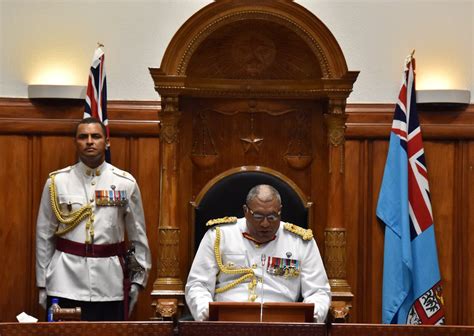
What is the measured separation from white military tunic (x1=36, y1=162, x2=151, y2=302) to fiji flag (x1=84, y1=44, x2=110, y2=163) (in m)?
0.46

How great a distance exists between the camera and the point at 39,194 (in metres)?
6.01

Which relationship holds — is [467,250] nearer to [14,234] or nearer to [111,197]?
[111,197]

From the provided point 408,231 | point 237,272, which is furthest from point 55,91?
point 408,231

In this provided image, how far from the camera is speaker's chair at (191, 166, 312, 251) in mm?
5441

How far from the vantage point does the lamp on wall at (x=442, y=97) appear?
234 inches

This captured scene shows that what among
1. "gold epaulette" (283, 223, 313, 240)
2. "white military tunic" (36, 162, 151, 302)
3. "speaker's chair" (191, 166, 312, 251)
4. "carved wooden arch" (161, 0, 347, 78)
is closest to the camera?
"gold epaulette" (283, 223, 313, 240)

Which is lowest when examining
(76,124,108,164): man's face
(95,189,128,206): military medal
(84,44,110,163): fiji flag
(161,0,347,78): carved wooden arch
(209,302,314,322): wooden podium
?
(209,302,314,322): wooden podium

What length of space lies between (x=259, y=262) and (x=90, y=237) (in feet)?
3.28

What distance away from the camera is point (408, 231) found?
571 cm

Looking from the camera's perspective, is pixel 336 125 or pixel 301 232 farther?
pixel 336 125

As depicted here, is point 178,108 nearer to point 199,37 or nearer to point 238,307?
point 199,37

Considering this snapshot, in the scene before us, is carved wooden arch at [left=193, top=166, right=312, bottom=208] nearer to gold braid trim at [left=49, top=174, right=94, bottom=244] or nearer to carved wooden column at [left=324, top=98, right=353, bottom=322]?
carved wooden column at [left=324, top=98, right=353, bottom=322]

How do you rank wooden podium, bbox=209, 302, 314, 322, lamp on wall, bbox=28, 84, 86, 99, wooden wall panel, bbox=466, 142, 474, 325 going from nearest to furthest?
wooden podium, bbox=209, 302, 314, 322 → lamp on wall, bbox=28, 84, 86, 99 → wooden wall panel, bbox=466, 142, 474, 325

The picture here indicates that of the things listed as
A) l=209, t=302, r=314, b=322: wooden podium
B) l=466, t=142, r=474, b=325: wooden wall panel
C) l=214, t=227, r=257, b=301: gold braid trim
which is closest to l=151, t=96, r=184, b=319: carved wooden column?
l=214, t=227, r=257, b=301: gold braid trim
